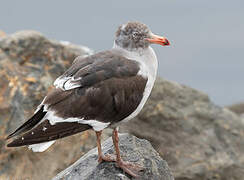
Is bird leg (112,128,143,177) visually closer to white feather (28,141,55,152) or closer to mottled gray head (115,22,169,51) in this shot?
white feather (28,141,55,152)

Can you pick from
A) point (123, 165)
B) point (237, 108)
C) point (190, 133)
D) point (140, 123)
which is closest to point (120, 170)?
point (123, 165)

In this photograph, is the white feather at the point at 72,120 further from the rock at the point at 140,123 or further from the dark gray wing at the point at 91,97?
the rock at the point at 140,123

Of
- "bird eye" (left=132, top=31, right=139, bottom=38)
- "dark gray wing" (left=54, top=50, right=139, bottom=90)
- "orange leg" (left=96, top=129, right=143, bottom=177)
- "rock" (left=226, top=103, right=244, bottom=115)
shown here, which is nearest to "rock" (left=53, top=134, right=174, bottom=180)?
"orange leg" (left=96, top=129, right=143, bottom=177)

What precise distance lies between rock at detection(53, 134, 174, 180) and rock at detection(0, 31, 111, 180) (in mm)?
3401

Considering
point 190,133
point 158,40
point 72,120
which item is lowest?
point 190,133

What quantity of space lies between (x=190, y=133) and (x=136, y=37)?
22.5 ft

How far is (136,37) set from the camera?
21.4ft

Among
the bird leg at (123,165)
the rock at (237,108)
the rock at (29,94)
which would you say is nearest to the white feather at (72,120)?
the bird leg at (123,165)

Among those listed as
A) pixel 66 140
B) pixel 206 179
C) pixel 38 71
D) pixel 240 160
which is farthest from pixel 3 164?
pixel 240 160

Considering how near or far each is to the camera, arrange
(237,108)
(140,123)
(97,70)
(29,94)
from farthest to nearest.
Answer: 1. (237,108)
2. (140,123)
3. (29,94)
4. (97,70)

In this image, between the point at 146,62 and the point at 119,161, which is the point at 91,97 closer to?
the point at 146,62

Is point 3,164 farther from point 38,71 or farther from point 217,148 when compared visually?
point 217,148

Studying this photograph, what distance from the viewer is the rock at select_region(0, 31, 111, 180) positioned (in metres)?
10.4

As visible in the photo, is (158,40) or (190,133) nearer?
(158,40)
